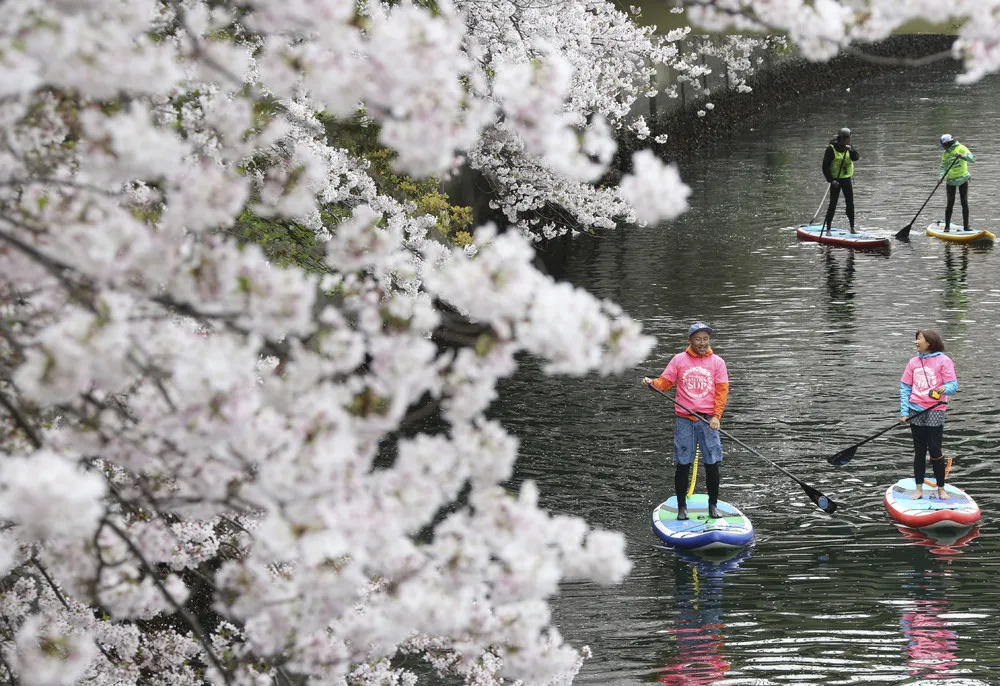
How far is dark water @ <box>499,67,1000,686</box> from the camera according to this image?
8.80m

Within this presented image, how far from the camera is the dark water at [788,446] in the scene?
347 inches

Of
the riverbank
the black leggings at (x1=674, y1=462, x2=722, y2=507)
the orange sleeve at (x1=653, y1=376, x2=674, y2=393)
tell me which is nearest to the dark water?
the black leggings at (x1=674, y1=462, x2=722, y2=507)

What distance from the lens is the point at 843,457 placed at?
1189 cm

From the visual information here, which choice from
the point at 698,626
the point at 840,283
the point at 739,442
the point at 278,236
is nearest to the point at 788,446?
the point at 739,442

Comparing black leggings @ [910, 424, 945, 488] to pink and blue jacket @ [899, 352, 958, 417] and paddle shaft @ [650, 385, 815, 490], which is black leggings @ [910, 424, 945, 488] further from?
paddle shaft @ [650, 385, 815, 490]

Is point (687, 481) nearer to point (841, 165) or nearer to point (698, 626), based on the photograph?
point (698, 626)

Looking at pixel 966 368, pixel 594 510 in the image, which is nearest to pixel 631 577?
pixel 594 510

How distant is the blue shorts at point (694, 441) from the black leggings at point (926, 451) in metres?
1.62

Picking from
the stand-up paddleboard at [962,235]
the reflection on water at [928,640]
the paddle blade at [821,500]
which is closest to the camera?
the reflection on water at [928,640]

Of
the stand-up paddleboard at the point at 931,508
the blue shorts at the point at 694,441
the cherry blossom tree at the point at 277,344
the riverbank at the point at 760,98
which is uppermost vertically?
the riverbank at the point at 760,98

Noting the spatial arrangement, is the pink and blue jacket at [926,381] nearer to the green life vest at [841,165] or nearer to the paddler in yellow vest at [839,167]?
the paddler in yellow vest at [839,167]

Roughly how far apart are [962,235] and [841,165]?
2197 millimetres

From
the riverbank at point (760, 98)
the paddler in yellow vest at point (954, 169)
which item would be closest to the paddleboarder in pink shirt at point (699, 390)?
the paddler in yellow vest at point (954, 169)

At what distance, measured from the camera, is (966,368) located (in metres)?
14.9
